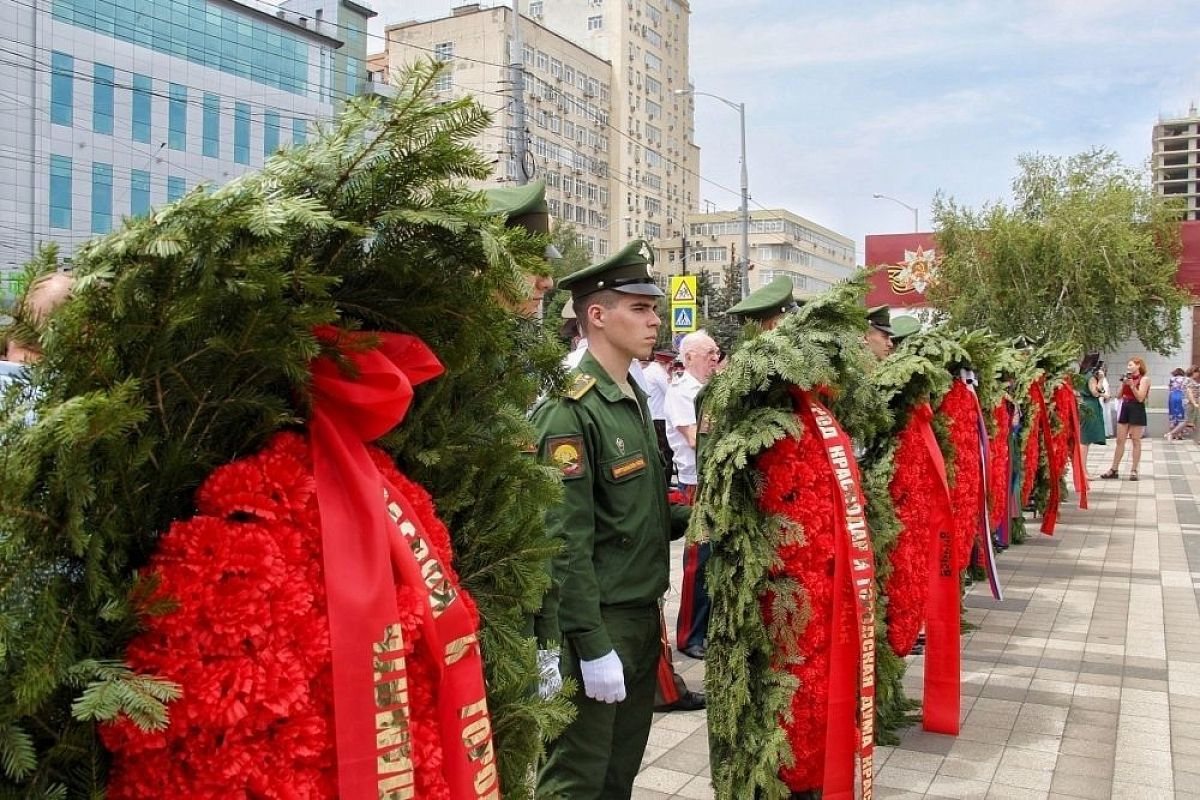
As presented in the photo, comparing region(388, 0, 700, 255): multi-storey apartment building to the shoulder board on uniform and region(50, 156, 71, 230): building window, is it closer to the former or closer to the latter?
region(50, 156, 71, 230): building window

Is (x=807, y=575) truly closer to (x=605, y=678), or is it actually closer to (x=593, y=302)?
(x=605, y=678)

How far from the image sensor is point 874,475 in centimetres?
475

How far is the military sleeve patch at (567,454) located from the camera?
2.99m

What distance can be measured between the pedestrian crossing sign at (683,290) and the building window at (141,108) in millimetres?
21114

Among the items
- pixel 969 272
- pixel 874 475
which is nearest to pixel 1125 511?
pixel 874 475

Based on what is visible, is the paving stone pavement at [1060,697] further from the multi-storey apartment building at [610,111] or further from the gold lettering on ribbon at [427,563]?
the multi-storey apartment building at [610,111]

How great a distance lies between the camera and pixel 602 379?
332 cm

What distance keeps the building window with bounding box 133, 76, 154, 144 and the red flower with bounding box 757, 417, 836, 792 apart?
31972 millimetres

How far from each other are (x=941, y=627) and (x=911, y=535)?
0.52 meters

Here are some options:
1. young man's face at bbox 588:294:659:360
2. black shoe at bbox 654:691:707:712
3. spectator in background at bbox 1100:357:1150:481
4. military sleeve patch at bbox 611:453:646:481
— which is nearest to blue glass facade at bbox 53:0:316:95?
spectator in background at bbox 1100:357:1150:481

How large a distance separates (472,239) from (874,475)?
3597 mm

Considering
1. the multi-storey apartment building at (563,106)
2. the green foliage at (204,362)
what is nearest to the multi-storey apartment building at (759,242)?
the multi-storey apartment building at (563,106)

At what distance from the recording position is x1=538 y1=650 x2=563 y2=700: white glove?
223cm

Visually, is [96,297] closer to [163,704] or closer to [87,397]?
[87,397]
